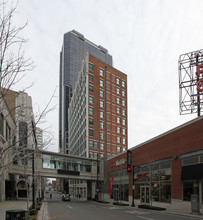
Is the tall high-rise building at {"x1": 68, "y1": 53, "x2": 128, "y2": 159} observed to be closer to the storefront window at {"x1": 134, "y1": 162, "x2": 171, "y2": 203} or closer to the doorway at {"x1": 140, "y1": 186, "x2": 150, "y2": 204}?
the doorway at {"x1": 140, "y1": 186, "x2": 150, "y2": 204}

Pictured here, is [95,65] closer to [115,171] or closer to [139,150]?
[115,171]

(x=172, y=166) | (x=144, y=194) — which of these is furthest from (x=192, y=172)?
(x=144, y=194)

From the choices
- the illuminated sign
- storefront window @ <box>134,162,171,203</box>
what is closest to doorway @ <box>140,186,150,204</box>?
storefront window @ <box>134,162,171,203</box>

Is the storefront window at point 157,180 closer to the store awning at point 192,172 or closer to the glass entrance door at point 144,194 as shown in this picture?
the glass entrance door at point 144,194

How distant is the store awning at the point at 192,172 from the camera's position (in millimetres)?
22859

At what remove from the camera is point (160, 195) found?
30391 millimetres

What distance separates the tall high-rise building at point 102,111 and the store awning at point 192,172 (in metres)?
46.1

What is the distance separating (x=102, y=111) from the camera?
7544 cm

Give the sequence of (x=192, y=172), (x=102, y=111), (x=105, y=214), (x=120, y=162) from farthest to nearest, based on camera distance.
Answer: (x=102, y=111), (x=120, y=162), (x=192, y=172), (x=105, y=214)

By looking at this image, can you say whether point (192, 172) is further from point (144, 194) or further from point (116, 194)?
point (116, 194)

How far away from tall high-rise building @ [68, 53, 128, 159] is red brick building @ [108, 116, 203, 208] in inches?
1291

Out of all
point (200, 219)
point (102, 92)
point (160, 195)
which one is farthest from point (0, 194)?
point (102, 92)

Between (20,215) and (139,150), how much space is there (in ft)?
93.2

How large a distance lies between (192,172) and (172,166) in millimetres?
4102
